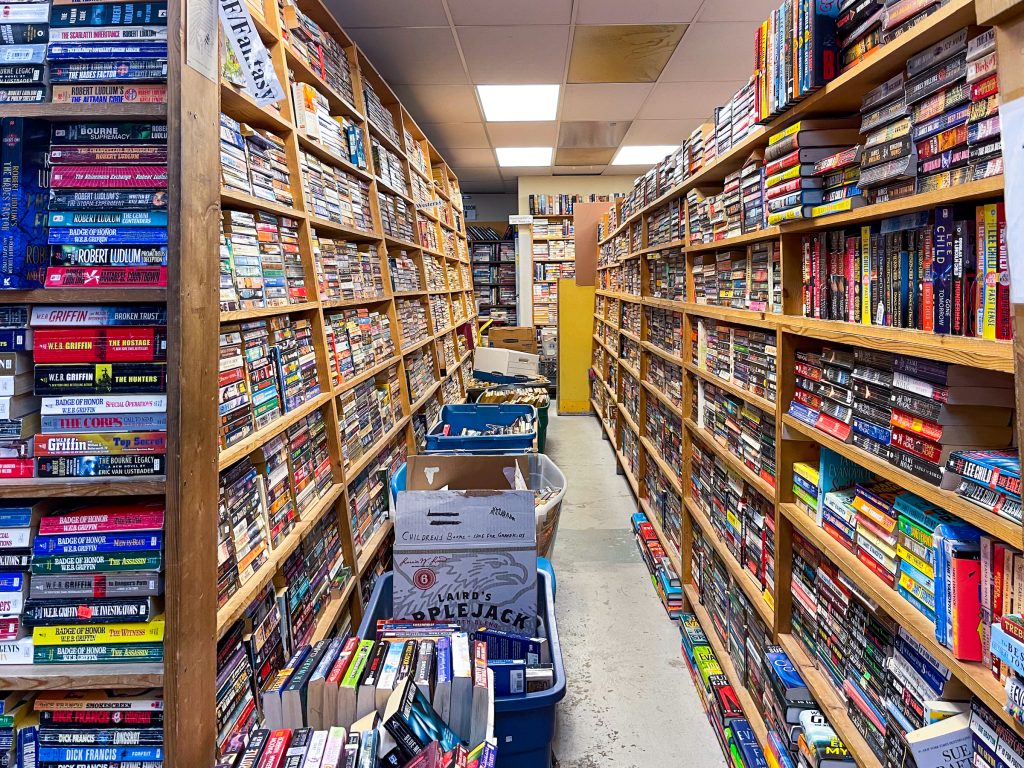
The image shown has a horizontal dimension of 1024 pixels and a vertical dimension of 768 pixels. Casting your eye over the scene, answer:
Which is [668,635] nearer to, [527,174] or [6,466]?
[6,466]

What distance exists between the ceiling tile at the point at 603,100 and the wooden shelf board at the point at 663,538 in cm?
341

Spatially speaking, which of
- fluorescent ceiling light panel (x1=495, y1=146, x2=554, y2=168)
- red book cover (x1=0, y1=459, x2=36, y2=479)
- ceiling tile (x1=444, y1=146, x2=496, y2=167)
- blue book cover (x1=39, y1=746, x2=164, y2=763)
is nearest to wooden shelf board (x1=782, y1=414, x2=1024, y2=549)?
blue book cover (x1=39, y1=746, x2=164, y2=763)

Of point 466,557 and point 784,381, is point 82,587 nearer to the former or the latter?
point 466,557

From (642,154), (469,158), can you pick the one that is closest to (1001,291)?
(642,154)

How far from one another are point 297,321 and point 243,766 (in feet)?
5.05

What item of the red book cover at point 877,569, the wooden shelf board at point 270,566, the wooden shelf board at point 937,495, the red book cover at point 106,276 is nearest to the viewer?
the wooden shelf board at point 937,495

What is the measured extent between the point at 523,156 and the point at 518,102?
2.42 metres

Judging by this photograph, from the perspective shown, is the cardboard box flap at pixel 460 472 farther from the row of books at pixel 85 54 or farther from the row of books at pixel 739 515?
the row of books at pixel 85 54

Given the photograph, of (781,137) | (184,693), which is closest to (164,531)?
(184,693)

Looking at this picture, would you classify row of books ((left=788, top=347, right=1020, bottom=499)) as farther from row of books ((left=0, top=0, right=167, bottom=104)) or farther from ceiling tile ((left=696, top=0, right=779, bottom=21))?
ceiling tile ((left=696, top=0, right=779, bottom=21))

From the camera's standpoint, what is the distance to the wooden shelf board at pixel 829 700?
4.74ft

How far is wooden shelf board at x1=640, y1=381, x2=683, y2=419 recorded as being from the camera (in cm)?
344

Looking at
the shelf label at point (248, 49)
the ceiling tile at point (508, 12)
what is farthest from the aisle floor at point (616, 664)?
the ceiling tile at point (508, 12)

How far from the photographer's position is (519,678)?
64.2 inches
